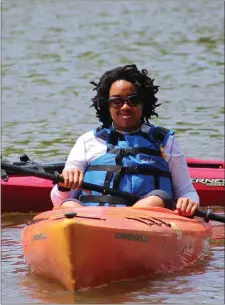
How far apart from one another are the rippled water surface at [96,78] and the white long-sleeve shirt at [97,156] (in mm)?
484

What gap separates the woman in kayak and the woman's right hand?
0.44ft

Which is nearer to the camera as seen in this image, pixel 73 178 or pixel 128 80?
pixel 73 178

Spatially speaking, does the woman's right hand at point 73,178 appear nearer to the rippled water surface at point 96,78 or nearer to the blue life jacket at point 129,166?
the blue life jacket at point 129,166

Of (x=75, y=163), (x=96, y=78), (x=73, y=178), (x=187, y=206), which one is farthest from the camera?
(x=96, y=78)

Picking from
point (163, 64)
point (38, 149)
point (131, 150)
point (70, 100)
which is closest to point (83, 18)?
point (163, 64)

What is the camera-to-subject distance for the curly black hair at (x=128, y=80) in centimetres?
672

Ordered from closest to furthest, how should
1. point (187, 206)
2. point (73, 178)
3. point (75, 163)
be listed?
1. point (73, 178)
2. point (187, 206)
3. point (75, 163)

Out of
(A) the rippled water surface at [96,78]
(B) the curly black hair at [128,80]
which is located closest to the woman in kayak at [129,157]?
(B) the curly black hair at [128,80]

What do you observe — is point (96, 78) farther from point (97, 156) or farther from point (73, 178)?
point (73, 178)

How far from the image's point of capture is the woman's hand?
653 cm

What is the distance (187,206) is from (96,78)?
29.0ft

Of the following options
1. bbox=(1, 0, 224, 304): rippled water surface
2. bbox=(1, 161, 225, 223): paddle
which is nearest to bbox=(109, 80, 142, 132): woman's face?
bbox=(1, 161, 225, 223): paddle

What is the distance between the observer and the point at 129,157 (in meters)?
6.68

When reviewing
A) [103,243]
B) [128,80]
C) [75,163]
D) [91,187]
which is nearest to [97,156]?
[75,163]
